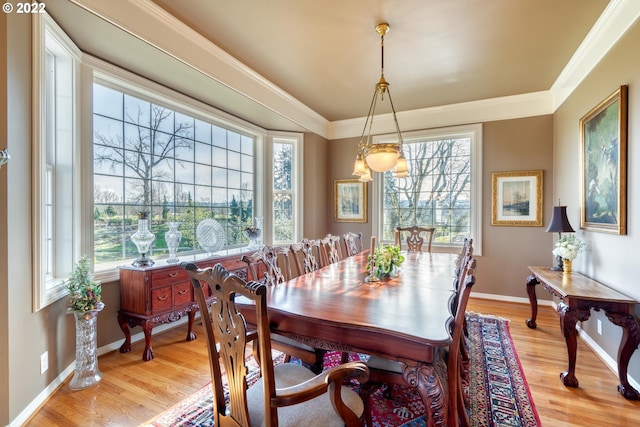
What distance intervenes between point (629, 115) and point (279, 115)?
353cm

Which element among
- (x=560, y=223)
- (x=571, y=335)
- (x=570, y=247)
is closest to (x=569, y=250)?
(x=570, y=247)

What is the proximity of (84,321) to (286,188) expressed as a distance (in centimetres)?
324

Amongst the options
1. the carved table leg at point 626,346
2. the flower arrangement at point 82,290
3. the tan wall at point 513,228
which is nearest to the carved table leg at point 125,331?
the flower arrangement at point 82,290

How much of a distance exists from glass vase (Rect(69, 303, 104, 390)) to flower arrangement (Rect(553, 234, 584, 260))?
168 inches

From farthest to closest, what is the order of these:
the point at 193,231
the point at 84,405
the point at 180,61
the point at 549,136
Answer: the point at 549,136
the point at 193,231
the point at 180,61
the point at 84,405

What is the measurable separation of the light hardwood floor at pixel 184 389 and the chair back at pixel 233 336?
1.12 m

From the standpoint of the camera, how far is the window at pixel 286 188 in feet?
16.1

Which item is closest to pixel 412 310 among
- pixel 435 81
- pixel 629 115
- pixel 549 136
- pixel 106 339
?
pixel 629 115

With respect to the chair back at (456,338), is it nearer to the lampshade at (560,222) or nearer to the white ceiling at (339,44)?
the white ceiling at (339,44)

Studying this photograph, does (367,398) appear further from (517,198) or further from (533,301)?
(517,198)

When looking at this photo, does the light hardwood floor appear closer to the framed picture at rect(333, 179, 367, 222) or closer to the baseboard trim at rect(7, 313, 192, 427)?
the baseboard trim at rect(7, 313, 192, 427)

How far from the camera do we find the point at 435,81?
3.69m

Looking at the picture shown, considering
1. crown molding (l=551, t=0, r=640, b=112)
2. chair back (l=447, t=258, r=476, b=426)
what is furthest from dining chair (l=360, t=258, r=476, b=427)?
crown molding (l=551, t=0, r=640, b=112)

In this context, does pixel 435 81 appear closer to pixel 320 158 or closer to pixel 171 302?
pixel 320 158
